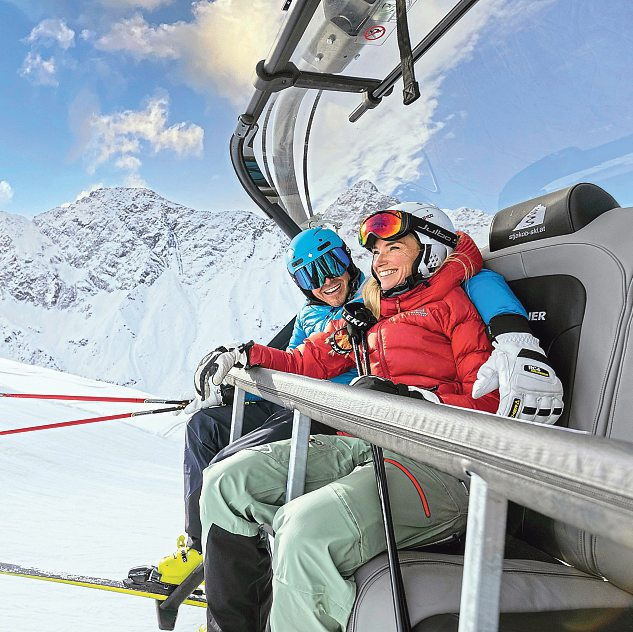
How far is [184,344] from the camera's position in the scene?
76.4m

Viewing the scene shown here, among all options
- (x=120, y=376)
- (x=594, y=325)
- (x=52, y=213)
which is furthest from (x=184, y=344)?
(x=594, y=325)

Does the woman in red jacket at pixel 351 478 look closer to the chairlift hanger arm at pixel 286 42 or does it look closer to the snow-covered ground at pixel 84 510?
the chairlift hanger arm at pixel 286 42

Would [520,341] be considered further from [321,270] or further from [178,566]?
[178,566]

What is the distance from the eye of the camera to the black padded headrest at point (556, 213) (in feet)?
5.30

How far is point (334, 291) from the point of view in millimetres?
2367

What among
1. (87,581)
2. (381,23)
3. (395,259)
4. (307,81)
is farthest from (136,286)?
(395,259)

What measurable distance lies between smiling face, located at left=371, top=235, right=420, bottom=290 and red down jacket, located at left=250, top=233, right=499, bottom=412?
6 centimetres

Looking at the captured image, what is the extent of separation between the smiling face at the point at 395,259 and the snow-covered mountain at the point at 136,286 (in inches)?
2642

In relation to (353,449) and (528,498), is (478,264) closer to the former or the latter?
(353,449)

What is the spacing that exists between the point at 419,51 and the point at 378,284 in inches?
39.4

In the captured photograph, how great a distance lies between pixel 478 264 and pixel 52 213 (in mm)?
127606

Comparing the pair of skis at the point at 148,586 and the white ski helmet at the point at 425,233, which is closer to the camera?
the white ski helmet at the point at 425,233

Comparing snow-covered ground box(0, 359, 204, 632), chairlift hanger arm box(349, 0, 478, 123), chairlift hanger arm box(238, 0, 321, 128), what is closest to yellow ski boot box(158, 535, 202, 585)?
snow-covered ground box(0, 359, 204, 632)

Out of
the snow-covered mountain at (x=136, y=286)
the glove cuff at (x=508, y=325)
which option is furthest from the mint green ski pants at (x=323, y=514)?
the snow-covered mountain at (x=136, y=286)
